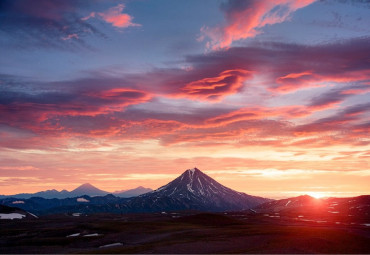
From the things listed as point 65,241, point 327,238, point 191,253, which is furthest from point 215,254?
point 65,241

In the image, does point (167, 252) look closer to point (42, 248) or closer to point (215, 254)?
point (215, 254)

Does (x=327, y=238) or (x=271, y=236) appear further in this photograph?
(x=271, y=236)

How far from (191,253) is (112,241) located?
33.7 meters

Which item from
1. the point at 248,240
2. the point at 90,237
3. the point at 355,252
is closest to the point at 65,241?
the point at 90,237

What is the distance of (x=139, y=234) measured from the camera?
9412 cm

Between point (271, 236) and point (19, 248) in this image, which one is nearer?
point (271, 236)

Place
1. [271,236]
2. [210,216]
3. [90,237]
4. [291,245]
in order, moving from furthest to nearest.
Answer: [210,216]
[90,237]
[271,236]
[291,245]

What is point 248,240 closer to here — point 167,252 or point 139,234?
point 167,252

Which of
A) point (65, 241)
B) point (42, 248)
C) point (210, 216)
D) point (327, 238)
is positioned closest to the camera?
point (327, 238)

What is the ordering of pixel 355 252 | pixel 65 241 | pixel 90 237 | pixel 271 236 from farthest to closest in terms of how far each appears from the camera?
pixel 90 237 < pixel 65 241 < pixel 271 236 < pixel 355 252

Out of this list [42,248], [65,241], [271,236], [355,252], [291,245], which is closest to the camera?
[355,252]

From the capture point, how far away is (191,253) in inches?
2264

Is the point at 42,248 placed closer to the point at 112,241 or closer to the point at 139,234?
the point at 112,241

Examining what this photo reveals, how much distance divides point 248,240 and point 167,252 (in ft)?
58.1
